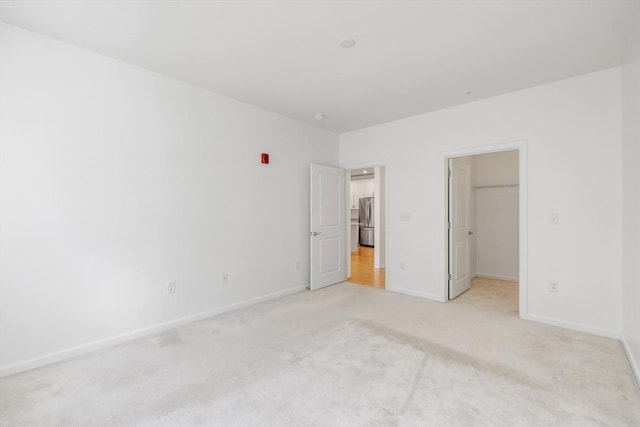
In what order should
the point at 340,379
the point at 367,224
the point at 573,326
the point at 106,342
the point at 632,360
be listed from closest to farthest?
1. the point at 340,379
2. the point at 632,360
3. the point at 106,342
4. the point at 573,326
5. the point at 367,224

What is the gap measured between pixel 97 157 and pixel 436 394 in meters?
3.33

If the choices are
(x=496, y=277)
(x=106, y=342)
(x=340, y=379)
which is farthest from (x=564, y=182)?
(x=106, y=342)

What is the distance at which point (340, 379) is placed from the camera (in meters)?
2.14

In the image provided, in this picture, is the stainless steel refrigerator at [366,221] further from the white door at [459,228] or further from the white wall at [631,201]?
the white wall at [631,201]

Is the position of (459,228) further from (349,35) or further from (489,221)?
(349,35)

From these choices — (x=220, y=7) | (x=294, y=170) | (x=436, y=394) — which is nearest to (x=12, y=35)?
(x=220, y=7)

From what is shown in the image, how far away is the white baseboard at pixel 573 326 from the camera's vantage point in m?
2.87

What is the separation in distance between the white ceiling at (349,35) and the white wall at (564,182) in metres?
0.27

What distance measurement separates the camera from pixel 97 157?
2648 mm

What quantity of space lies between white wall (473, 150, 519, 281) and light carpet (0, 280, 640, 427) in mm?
2235

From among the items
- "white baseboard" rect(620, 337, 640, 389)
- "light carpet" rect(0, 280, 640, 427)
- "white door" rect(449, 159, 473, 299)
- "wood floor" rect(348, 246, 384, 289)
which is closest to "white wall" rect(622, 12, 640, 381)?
"white baseboard" rect(620, 337, 640, 389)

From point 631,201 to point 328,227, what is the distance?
3.45 m

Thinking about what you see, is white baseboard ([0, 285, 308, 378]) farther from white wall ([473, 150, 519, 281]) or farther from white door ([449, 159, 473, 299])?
white wall ([473, 150, 519, 281])

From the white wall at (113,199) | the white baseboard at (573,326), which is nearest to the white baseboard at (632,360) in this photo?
the white baseboard at (573,326)
